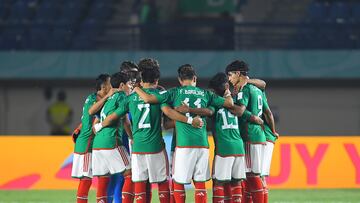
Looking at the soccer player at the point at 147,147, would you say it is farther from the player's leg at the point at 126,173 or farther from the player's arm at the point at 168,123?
the player's leg at the point at 126,173

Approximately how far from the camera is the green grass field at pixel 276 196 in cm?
1580

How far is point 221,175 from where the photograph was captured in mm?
11797

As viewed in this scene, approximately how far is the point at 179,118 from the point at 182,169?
0.57 meters

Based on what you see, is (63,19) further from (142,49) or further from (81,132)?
(81,132)

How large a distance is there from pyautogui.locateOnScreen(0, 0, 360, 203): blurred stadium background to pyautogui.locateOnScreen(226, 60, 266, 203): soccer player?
8684 mm

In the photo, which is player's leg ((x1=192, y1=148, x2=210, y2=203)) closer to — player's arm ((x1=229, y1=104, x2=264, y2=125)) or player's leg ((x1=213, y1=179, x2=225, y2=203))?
player's leg ((x1=213, y1=179, x2=225, y2=203))

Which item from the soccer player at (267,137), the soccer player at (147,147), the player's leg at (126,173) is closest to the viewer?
the soccer player at (147,147)

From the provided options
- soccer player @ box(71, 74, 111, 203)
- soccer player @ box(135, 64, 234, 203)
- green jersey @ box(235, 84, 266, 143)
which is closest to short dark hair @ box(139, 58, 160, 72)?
soccer player @ box(135, 64, 234, 203)

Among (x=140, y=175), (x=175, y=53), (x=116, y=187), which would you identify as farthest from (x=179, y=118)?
(x=175, y=53)

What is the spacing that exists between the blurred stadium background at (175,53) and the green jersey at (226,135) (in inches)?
362

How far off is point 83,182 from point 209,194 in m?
4.61

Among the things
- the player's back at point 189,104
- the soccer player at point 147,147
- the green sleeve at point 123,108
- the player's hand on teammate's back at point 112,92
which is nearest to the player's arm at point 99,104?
the player's hand on teammate's back at point 112,92

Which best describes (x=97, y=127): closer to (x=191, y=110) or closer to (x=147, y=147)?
(x=147, y=147)

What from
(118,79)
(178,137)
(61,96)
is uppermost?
(61,96)
